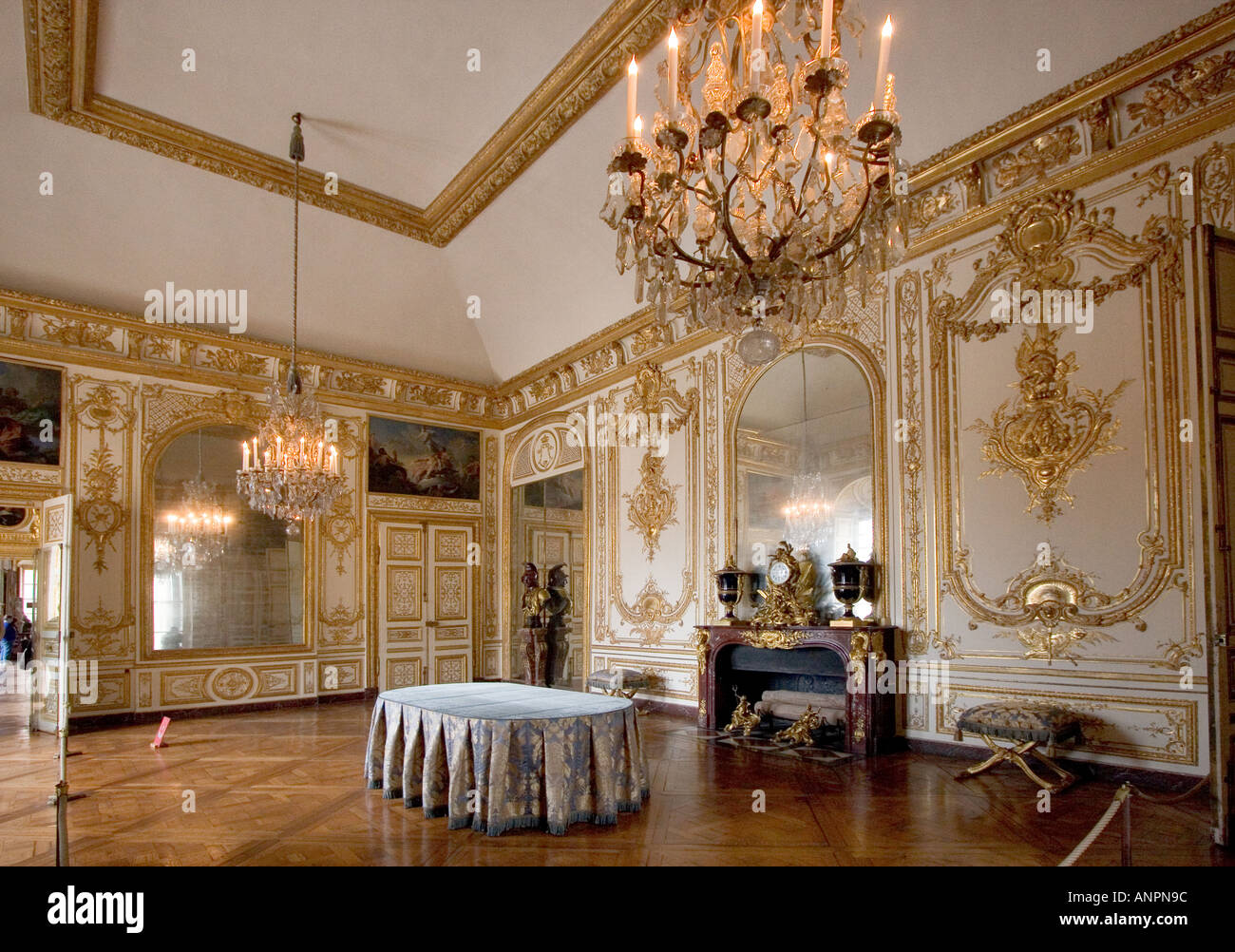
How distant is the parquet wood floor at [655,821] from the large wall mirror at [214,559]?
2.67 m

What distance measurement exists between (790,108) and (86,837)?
5.42 m

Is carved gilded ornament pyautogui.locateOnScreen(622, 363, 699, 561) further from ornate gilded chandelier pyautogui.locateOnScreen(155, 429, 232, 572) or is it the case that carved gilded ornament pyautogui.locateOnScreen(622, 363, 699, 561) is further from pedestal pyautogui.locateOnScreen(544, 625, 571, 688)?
ornate gilded chandelier pyautogui.locateOnScreen(155, 429, 232, 572)

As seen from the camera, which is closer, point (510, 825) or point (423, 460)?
point (510, 825)

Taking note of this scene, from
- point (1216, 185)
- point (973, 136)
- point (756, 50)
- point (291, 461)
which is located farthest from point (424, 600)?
point (1216, 185)

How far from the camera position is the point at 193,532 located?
9266mm

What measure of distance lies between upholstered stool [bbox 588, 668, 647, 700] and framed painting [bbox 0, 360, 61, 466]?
20.9 feet

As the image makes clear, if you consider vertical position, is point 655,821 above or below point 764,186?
below

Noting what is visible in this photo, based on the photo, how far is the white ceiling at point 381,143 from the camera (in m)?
5.55

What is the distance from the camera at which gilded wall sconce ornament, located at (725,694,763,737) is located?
23.5 feet

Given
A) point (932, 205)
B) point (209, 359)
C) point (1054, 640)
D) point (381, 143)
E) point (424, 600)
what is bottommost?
point (424, 600)

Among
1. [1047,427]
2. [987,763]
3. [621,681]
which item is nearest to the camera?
[987,763]

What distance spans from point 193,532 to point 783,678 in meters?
6.90

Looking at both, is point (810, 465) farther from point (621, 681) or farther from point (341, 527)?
point (341, 527)

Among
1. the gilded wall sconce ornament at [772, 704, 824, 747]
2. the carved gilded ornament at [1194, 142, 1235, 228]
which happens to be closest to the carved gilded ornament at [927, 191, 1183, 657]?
the carved gilded ornament at [1194, 142, 1235, 228]
